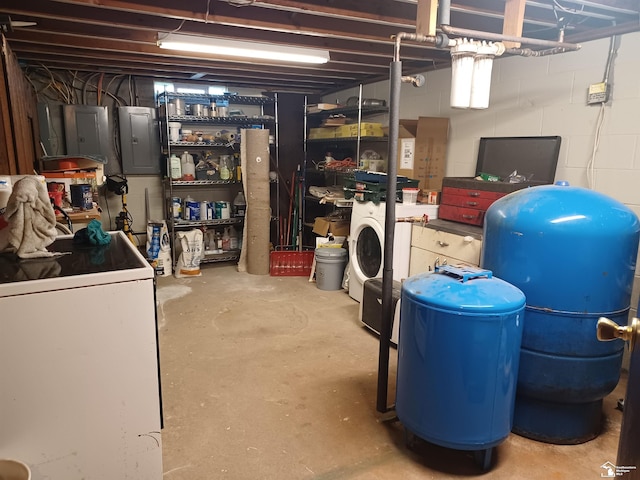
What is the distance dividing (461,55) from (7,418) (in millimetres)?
2283

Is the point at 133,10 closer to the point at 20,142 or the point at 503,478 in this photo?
the point at 20,142

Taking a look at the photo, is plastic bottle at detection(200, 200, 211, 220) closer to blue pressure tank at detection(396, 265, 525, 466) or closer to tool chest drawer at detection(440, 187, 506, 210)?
tool chest drawer at detection(440, 187, 506, 210)

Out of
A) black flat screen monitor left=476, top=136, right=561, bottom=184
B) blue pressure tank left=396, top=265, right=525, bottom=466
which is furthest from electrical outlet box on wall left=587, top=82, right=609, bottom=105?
blue pressure tank left=396, top=265, right=525, bottom=466

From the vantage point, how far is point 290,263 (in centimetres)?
496

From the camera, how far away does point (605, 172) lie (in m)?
2.87

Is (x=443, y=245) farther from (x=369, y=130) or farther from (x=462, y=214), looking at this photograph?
(x=369, y=130)

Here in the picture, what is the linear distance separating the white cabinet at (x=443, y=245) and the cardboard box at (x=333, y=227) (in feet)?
3.83

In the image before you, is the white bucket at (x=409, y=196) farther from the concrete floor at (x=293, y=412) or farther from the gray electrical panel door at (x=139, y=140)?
the gray electrical panel door at (x=139, y=140)

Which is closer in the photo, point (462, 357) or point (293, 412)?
point (462, 357)

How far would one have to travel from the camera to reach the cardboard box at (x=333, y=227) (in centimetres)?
470

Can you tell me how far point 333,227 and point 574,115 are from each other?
8.04ft

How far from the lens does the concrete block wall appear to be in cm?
272

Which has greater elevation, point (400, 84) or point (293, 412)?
point (400, 84)

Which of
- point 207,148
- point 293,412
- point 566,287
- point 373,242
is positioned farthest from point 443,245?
point 207,148
